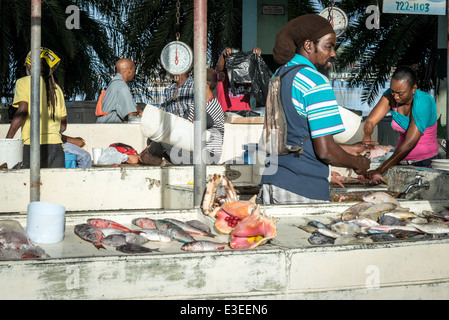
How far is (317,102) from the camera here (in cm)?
328

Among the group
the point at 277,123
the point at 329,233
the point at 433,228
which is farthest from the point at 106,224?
the point at 433,228

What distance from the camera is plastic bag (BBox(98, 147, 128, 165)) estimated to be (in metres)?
6.67

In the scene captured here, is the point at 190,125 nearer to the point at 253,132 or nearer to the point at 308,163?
the point at 308,163

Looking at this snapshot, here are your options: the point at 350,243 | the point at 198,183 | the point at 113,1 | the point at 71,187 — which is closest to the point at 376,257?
the point at 350,243

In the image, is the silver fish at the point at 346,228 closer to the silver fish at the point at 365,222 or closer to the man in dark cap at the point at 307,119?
the silver fish at the point at 365,222

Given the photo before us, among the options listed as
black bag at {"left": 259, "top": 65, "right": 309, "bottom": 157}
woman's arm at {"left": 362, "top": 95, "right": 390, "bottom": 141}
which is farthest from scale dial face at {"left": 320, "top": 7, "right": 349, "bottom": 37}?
black bag at {"left": 259, "top": 65, "right": 309, "bottom": 157}

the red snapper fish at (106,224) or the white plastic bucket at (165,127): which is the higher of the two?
the white plastic bucket at (165,127)

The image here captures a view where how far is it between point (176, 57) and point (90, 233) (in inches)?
238

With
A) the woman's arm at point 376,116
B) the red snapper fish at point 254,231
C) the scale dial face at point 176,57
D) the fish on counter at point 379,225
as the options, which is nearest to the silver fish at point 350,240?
the fish on counter at point 379,225

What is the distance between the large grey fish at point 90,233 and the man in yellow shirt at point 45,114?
2796mm

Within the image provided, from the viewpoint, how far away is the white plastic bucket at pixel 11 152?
5941 mm

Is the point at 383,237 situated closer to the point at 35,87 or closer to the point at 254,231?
the point at 254,231

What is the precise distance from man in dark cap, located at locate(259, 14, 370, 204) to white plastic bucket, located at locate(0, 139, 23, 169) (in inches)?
127

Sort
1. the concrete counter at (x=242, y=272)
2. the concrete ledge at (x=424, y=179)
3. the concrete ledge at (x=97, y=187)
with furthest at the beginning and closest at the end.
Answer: the concrete ledge at (x=97, y=187)
the concrete ledge at (x=424, y=179)
the concrete counter at (x=242, y=272)
